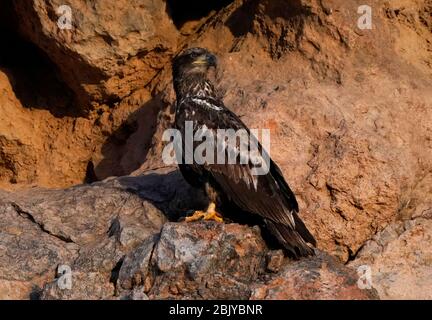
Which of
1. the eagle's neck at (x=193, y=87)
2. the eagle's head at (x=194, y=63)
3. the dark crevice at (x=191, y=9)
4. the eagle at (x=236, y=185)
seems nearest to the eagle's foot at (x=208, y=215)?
the eagle at (x=236, y=185)

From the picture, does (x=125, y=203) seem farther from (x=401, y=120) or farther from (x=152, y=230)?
(x=401, y=120)

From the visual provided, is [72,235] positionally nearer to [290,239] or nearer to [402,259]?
[290,239]

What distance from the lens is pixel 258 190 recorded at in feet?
23.9

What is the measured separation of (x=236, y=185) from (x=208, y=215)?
35 centimetres

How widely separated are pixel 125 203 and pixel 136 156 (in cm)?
214

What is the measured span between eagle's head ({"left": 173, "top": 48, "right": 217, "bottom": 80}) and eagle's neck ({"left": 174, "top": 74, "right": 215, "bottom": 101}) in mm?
39

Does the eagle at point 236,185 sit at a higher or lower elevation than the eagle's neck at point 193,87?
lower

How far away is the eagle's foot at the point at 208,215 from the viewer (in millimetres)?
7363

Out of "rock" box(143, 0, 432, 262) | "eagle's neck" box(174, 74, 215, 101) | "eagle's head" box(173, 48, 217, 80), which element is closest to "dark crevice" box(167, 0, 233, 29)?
"rock" box(143, 0, 432, 262)

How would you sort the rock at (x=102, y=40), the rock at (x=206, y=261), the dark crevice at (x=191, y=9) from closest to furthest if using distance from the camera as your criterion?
the rock at (x=206, y=261) < the rock at (x=102, y=40) < the dark crevice at (x=191, y=9)

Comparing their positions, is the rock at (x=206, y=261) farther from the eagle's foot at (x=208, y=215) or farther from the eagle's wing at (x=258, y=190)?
the eagle's foot at (x=208, y=215)

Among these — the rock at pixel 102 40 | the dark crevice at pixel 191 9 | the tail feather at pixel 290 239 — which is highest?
the dark crevice at pixel 191 9

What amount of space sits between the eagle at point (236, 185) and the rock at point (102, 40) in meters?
2.12

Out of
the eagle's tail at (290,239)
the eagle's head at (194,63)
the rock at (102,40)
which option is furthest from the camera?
the rock at (102,40)
